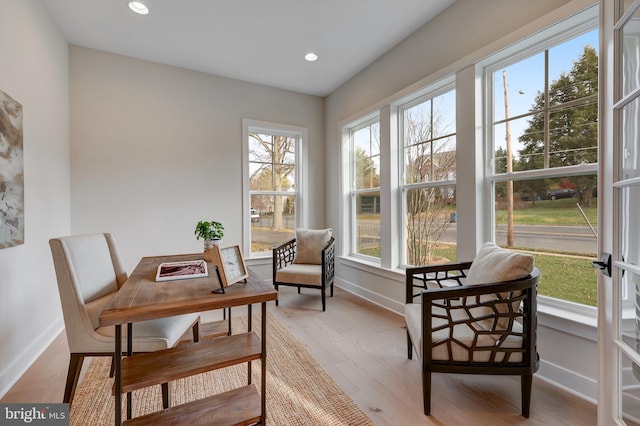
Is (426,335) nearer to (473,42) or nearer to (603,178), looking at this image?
(603,178)

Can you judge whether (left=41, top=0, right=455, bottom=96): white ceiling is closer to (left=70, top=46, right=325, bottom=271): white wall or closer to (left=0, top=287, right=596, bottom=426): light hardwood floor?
(left=70, top=46, right=325, bottom=271): white wall

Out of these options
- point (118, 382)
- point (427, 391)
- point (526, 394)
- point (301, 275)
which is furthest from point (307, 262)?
point (118, 382)

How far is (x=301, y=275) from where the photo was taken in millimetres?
→ 3176

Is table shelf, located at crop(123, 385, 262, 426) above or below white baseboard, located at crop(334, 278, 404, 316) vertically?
above

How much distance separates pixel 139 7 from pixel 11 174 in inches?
66.2

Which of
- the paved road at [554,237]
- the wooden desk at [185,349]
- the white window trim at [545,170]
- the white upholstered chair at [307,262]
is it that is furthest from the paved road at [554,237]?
the wooden desk at [185,349]

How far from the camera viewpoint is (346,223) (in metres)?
4.01

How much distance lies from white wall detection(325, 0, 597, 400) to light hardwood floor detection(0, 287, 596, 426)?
25cm

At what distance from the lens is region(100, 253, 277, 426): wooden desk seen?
1115mm

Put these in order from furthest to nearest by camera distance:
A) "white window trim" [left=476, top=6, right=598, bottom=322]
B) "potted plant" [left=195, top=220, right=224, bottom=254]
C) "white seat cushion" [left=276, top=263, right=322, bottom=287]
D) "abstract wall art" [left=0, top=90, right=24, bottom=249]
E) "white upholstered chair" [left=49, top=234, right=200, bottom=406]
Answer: "white seat cushion" [left=276, top=263, right=322, bottom=287], "potted plant" [left=195, top=220, right=224, bottom=254], "abstract wall art" [left=0, top=90, right=24, bottom=249], "white window trim" [left=476, top=6, right=598, bottom=322], "white upholstered chair" [left=49, top=234, right=200, bottom=406]

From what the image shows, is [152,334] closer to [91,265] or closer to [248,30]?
[91,265]

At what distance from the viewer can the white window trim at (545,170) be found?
1.67 metres

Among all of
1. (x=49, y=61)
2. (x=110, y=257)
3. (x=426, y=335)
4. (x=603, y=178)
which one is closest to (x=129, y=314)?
(x=110, y=257)

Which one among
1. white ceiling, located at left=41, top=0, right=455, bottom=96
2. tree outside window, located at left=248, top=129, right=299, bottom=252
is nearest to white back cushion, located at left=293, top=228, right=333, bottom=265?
tree outside window, located at left=248, top=129, right=299, bottom=252
